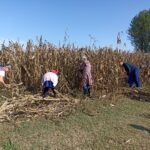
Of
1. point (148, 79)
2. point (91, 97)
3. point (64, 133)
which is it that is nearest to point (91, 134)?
point (64, 133)

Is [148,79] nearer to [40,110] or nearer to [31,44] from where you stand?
[31,44]

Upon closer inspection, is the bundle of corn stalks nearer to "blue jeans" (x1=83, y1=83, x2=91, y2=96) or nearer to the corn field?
"blue jeans" (x1=83, y1=83, x2=91, y2=96)

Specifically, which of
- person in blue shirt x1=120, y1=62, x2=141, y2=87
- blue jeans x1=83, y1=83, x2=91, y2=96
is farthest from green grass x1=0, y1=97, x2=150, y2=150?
person in blue shirt x1=120, y1=62, x2=141, y2=87

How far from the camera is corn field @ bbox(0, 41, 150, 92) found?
1559 centimetres

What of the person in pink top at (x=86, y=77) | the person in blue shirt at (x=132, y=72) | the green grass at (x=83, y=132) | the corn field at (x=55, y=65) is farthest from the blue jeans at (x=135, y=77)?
the green grass at (x=83, y=132)

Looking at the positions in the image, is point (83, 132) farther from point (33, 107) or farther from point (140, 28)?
point (140, 28)

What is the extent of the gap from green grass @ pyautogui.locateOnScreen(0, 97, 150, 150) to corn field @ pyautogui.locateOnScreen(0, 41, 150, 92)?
14.7ft

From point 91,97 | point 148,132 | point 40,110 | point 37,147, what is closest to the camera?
point 37,147

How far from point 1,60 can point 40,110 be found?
6.55 metres

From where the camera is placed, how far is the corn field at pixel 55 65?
51.2 feet

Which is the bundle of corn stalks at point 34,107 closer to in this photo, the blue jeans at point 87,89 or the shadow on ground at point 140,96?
the blue jeans at point 87,89

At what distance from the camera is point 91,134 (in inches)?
346

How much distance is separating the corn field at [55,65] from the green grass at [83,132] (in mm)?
4485

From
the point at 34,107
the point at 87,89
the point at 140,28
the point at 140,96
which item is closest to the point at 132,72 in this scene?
the point at 140,96
